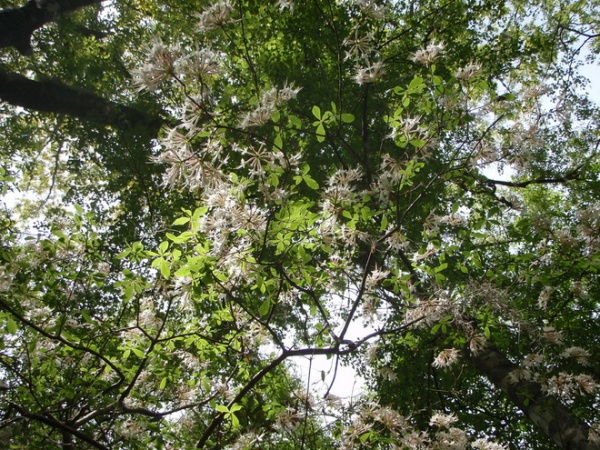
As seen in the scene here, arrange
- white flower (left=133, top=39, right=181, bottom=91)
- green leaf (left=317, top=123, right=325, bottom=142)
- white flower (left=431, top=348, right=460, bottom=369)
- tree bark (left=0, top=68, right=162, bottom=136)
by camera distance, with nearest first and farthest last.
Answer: white flower (left=133, top=39, right=181, bottom=91), green leaf (left=317, top=123, right=325, bottom=142), white flower (left=431, top=348, right=460, bottom=369), tree bark (left=0, top=68, right=162, bottom=136)

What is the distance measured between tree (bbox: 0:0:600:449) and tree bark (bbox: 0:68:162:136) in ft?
0.17

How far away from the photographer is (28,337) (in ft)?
13.5

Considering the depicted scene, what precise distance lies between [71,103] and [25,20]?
7.79 ft

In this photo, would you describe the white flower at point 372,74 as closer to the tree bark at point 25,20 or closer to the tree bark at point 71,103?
the tree bark at point 71,103

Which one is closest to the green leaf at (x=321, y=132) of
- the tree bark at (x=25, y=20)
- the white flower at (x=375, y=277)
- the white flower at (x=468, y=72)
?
the white flower at (x=468, y=72)

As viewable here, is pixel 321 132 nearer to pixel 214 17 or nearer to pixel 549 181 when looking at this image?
pixel 214 17

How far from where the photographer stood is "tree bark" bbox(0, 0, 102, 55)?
378 inches

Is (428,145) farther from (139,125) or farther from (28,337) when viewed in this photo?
(139,125)

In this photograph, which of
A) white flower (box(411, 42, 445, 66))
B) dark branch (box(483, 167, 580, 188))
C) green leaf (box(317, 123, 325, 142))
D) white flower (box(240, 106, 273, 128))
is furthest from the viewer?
dark branch (box(483, 167, 580, 188))

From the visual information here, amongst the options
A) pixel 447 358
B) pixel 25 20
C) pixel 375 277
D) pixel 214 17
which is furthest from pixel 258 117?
pixel 25 20

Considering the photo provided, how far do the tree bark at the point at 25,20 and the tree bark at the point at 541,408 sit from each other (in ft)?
36.1

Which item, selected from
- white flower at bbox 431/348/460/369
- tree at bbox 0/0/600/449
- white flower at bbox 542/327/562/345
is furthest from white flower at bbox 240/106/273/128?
white flower at bbox 542/327/562/345

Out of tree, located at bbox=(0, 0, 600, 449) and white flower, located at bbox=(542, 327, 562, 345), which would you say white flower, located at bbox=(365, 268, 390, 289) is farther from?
white flower, located at bbox=(542, 327, 562, 345)

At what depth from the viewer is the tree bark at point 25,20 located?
9609mm
